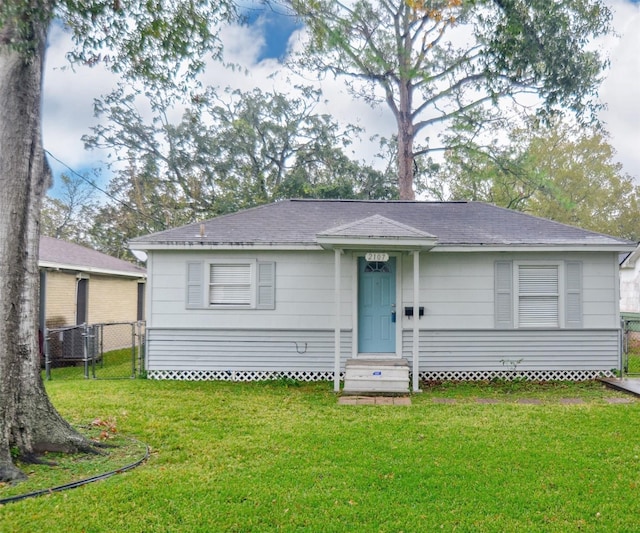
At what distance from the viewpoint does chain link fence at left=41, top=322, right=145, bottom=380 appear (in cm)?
838

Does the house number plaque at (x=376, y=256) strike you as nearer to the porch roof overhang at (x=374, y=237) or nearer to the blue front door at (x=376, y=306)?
the porch roof overhang at (x=374, y=237)

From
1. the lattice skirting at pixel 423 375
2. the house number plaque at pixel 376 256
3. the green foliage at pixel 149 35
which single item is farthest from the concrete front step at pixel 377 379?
the green foliage at pixel 149 35

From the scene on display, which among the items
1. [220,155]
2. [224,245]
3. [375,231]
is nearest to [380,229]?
[375,231]

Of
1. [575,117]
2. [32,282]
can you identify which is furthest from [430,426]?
[575,117]

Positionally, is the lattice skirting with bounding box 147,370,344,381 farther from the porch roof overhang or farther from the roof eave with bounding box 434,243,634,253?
the roof eave with bounding box 434,243,634,253

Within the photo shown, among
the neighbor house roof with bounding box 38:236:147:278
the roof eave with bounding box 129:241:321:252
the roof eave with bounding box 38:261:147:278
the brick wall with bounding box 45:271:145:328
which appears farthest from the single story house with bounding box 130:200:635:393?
the brick wall with bounding box 45:271:145:328

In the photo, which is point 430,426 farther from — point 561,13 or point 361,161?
point 361,161

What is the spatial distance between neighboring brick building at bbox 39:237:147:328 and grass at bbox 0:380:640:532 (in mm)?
5043

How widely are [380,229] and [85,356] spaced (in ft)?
20.0

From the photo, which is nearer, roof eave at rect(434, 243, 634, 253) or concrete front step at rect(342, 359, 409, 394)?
concrete front step at rect(342, 359, 409, 394)

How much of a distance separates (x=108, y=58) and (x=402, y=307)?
6113 mm

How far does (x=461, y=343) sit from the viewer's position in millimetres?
8148

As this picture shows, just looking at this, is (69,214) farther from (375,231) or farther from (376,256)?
(375,231)

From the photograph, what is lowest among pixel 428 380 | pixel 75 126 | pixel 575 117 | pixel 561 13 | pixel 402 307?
pixel 428 380
